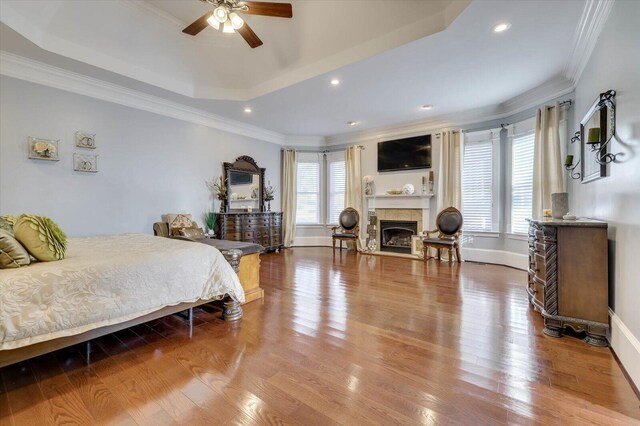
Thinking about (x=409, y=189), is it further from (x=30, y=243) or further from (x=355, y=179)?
(x=30, y=243)

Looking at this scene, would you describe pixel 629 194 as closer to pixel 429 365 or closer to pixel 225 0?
pixel 429 365

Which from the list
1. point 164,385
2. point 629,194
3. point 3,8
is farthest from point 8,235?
point 629,194

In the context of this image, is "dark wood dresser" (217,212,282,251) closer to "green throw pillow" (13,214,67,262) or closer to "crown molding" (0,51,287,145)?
"crown molding" (0,51,287,145)

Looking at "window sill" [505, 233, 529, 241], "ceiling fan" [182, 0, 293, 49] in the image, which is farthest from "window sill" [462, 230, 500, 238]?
"ceiling fan" [182, 0, 293, 49]

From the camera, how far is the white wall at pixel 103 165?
3.40 m

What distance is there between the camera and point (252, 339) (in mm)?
2258

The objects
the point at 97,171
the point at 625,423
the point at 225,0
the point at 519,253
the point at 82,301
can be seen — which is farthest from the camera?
the point at 519,253

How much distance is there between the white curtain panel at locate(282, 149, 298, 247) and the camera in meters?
7.22

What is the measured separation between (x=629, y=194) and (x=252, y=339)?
304 cm

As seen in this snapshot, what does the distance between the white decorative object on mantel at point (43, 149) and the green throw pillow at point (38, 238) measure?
92.1 inches

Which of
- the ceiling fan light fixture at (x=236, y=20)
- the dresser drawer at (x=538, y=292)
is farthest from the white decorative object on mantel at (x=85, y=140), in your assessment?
the dresser drawer at (x=538, y=292)

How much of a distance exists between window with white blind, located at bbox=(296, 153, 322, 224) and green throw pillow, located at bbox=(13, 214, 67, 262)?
569cm

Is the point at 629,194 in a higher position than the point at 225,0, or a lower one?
lower

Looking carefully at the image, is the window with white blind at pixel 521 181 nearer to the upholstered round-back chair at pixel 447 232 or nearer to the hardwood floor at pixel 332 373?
the upholstered round-back chair at pixel 447 232
